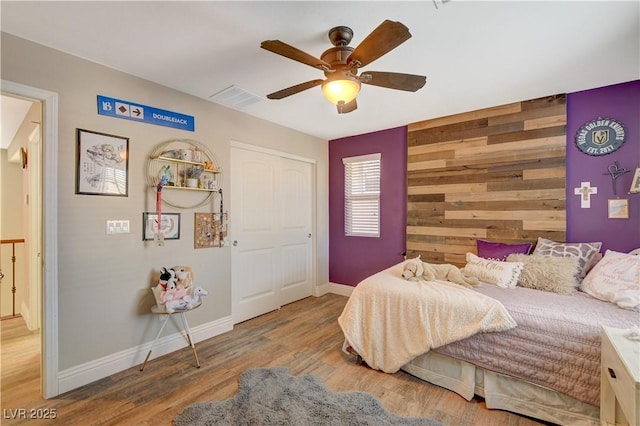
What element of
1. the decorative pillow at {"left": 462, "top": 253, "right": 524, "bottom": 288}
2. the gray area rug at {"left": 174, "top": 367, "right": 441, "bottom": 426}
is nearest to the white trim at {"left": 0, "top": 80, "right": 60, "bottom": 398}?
the gray area rug at {"left": 174, "top": 367, "right": 441, "bottom": 426}

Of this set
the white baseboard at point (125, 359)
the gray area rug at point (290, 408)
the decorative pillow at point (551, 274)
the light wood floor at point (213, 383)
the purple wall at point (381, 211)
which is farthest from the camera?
the purple wall at point (381, 211)

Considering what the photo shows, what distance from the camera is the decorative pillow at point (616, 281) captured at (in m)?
1.88

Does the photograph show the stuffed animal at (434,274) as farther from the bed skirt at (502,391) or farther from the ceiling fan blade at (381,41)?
the ceiling fan blade at (381,41)

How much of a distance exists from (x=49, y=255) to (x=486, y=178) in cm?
414

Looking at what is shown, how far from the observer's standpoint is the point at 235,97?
9.12 feet

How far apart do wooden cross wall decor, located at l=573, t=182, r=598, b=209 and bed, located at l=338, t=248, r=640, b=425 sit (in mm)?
1004

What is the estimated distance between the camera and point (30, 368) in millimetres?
2340

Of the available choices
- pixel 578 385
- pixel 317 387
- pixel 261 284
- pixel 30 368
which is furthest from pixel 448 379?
pixel 30 368

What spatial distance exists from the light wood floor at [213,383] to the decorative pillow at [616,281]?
1079mm

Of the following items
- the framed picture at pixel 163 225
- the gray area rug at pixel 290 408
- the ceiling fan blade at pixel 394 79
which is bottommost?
the gray area rug at pixel 290 408

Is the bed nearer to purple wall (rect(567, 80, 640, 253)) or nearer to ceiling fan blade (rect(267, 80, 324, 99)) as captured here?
purple wall (rect(567, 80, 640, 253))

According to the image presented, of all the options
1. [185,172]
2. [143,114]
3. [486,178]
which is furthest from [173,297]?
[486,178]

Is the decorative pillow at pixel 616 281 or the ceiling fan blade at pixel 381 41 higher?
the ceiling fan blade at pixel 381 41

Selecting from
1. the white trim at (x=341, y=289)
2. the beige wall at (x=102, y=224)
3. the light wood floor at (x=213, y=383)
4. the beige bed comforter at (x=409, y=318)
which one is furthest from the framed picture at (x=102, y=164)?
the white trim at (x=341, y=289)
